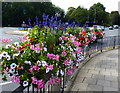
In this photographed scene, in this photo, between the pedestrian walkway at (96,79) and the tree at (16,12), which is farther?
the tree at (16,12)

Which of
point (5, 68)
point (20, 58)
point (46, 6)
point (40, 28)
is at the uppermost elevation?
point (46, 6)

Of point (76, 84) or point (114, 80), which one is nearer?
point (76, 84)

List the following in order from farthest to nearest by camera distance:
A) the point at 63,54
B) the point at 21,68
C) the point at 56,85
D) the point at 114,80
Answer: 1. the point at 114,80
2. the point at 56,85
3. the point at 63,54
4. the point at 21,68

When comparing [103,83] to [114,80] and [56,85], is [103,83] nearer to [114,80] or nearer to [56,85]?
[114,80]

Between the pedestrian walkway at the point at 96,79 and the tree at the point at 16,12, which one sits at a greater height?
the tree at the point at 16,12

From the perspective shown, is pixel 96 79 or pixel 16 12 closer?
pixel 96 79

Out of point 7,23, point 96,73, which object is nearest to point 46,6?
point 7,23

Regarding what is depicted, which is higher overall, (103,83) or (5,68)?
(5,68)

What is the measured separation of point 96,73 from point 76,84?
1386mm

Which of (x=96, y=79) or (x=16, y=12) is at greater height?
(x=16, y=12)

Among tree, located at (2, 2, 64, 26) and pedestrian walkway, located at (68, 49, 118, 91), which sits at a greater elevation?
tree, located at (2, 2, 64, 26)

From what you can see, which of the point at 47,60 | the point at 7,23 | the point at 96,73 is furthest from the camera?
the point at 7,23

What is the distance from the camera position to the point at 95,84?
4527 mm

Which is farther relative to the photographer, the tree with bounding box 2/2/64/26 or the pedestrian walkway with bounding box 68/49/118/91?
the tree with bounding box 2/2/64/26
